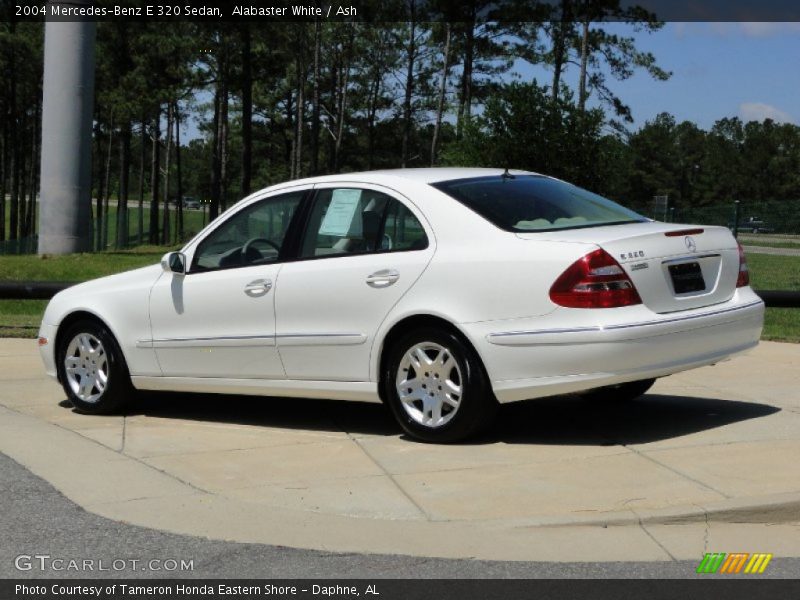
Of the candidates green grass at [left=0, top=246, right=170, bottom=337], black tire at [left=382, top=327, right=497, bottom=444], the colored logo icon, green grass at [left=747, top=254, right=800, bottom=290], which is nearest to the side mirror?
black tire at [left=382, top=327, right=497, bottom=444]

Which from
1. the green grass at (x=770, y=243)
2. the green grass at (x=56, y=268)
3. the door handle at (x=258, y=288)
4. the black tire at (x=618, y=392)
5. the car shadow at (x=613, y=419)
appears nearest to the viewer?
the car shadow at (x=613, y=419)

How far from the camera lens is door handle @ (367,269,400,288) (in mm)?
7262

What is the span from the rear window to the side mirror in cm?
190

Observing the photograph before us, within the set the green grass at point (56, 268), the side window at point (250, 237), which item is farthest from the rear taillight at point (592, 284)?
the green grass at point (56, 268)

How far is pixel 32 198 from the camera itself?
7494cm

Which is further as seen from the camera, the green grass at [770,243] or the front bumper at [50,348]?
the green grass at [770,243]

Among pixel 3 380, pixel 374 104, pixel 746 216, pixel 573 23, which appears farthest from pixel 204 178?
pixel 3 380

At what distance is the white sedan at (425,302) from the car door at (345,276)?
0.04ft

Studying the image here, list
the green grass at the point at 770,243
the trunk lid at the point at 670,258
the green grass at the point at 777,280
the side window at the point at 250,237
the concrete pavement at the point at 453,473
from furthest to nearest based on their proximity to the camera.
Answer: the green grass at the point at 770,243
the green grass at the point at 777,280
the side window at the point at 250,237
the trunk lid at the point at 670,258
the concrete pavement at the point at 453,473

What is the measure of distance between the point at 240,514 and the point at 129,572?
906mm

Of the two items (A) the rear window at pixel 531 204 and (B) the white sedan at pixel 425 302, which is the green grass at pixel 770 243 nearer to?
(B) the white sedan at pixel 425 302

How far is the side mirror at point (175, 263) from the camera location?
823 cm

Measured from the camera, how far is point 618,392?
8547 millimetres

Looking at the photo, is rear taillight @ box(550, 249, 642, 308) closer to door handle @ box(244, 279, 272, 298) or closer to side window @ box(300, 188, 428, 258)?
side window @ box(300, 188, 428, 258)
